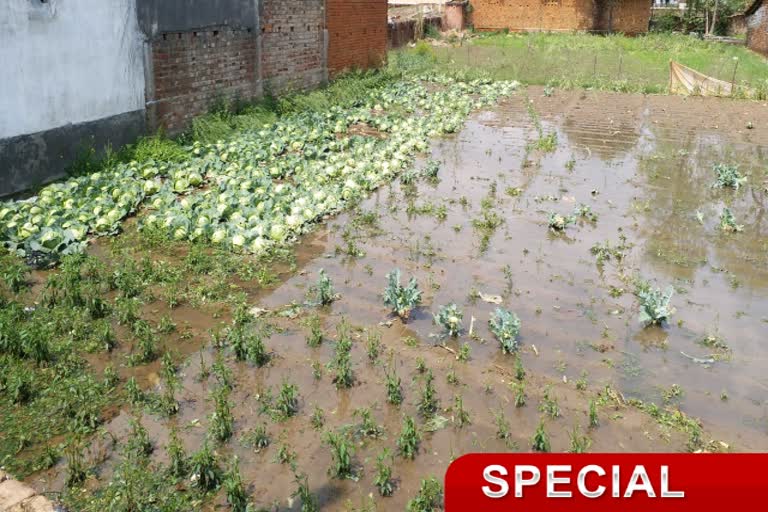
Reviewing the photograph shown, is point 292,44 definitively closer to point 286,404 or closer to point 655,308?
point 655,308

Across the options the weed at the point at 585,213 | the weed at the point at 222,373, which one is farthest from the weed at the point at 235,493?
the weed at the point at 585,213

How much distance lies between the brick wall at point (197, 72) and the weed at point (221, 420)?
7741 millimetres

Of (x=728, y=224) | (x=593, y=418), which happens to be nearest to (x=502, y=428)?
(x=593, y=418)

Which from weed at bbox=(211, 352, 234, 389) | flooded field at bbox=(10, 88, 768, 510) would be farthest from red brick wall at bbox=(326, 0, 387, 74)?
weed at bbox=(211, 352, 234, 389)

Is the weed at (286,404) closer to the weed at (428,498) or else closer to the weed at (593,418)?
the weed at (428,498)

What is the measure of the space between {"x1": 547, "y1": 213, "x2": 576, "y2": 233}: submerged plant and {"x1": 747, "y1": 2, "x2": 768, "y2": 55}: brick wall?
81.1 ft

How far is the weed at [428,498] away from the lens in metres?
3.99

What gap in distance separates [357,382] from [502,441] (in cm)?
123

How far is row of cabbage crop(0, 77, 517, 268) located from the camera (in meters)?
7.77

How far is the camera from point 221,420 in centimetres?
467

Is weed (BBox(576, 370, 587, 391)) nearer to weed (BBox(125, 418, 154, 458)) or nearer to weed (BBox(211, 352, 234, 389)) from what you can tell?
weed (BBox(211, 352, 234, 389))

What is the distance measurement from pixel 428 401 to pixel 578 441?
1.06 meters

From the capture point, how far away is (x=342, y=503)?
407 cm

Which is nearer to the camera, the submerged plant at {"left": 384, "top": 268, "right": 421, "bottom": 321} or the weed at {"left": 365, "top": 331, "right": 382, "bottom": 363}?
the weed at {"left": 365, "top": 331, "right": 382, "bottom": 363}
